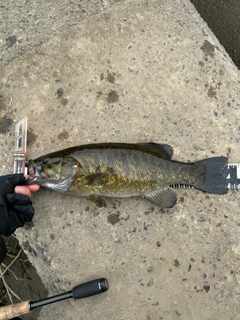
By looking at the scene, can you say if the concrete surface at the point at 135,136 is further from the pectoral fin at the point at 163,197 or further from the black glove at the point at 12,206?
the black glove at the point at 12,206

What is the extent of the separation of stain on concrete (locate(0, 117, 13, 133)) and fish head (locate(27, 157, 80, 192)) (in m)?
0.61

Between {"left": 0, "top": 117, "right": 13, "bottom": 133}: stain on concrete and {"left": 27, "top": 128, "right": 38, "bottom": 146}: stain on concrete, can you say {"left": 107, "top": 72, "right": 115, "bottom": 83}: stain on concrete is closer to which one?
{"left": 27, "top": 128, "right": 38, "bottom": 146}: stain on concrete

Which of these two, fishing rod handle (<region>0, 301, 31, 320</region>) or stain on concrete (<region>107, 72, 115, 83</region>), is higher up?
stain on concrete (<region>107, 72, 115, 83</region>)

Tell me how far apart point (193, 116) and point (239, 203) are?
0.95 meters

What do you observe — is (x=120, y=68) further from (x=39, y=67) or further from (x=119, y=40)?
(x=39, y=67)

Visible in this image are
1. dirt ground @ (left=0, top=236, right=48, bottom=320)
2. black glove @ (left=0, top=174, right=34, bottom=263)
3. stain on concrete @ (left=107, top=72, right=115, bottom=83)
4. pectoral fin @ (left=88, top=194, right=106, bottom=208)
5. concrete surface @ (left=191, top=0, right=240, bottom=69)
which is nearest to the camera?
black glove @ (left=0, top=174, right=34, bottom=263)

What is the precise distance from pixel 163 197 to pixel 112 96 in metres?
1.13

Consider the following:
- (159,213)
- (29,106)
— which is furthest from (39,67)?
(159,213)

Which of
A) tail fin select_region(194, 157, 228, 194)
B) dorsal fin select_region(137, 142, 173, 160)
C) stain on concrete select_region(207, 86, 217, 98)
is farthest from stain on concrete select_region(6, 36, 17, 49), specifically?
tail fin select_region(194, 157, 228, 194)

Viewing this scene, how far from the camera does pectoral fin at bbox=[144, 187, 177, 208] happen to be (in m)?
3.14

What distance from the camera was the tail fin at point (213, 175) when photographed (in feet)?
10.3

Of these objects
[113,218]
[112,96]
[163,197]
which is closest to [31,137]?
[112,96]

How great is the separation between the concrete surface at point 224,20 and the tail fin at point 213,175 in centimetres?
181

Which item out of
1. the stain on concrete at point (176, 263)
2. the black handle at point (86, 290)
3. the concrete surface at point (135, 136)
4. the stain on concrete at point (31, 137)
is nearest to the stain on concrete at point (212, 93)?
the concrete surface at point (135, 136)
